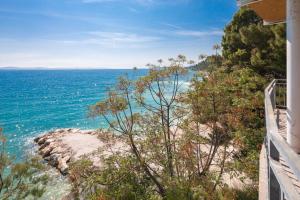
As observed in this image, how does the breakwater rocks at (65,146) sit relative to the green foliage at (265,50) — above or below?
below

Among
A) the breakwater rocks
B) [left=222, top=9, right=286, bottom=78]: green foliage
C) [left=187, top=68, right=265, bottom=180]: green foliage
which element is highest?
[left=222, top=9, right=286, bottom=78]: green foliage

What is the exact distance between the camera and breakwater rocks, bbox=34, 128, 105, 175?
83.2 ft

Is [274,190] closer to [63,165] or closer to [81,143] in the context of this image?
[63,165]

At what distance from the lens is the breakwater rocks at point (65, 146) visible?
25359 millimetres

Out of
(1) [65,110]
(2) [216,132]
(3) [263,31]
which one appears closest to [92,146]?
(2) [216,132]

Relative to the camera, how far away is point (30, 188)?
12.0 m

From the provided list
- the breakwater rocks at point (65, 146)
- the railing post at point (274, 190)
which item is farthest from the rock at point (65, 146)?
the railing post at point (274, 190)

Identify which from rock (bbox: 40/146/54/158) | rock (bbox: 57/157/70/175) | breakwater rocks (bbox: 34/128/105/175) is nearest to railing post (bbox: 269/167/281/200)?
breakwater rocks (bbox: 34/128/105/175)

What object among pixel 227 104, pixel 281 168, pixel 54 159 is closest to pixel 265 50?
pixel 227 104

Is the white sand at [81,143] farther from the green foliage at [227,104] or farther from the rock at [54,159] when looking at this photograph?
the green foliage at [227,104]

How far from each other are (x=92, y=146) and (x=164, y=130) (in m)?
17.1

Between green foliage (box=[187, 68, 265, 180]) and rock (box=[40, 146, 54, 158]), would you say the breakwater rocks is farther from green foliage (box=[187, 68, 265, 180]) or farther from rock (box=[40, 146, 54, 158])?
green foliage (box=[187, 68, 265, 180])

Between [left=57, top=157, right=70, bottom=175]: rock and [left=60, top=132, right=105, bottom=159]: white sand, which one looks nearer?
[left=57, top=157, right=70, bottom=175]: rock

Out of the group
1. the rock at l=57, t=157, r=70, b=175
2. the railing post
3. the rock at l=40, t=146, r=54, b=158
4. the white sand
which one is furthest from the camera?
the rock at l=40, t=146, r=54, b=158
